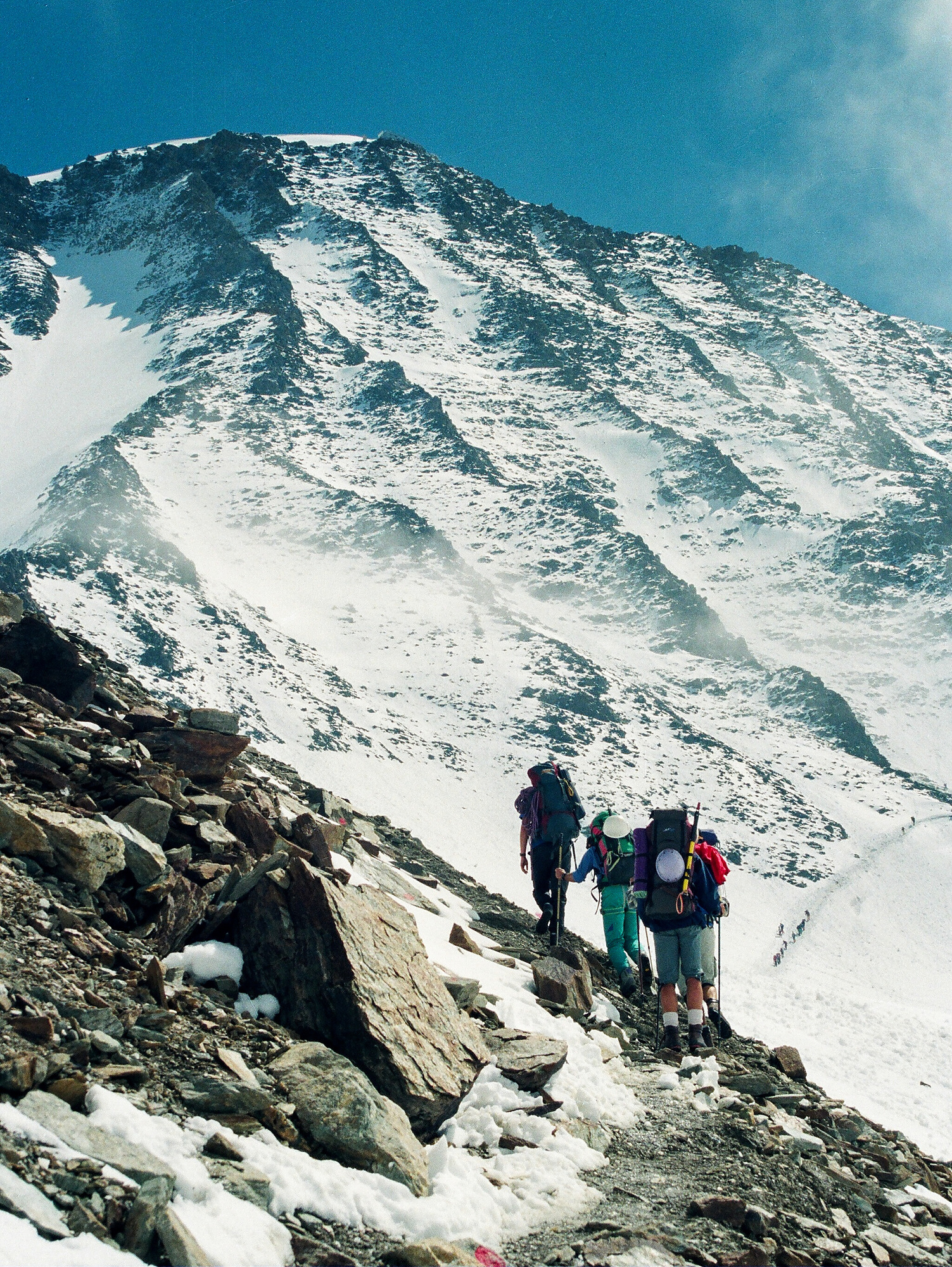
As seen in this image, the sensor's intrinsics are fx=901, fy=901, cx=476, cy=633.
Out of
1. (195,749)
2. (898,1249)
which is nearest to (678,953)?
(898,1249)

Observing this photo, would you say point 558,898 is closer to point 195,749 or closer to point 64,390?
point 195,749

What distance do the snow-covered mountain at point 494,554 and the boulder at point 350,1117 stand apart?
829cm

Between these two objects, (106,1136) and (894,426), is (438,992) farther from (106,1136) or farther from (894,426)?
(894,426)

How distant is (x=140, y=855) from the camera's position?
5539 millimetres

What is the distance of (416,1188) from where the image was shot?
13.4 feet

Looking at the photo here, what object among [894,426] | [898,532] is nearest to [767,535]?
[898,532]

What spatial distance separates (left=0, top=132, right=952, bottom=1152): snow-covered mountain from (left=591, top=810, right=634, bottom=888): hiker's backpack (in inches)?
176

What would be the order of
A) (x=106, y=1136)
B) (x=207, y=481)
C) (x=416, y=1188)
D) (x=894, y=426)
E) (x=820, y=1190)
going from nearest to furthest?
1. (x=106, y=1136)
2. (x=416, y=1188)
3. (x=820, y=1190)
4. (x=207, y=481)
5. (x=894, y=426)

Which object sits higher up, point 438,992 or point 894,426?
point 894,426

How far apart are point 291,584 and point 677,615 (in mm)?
47804

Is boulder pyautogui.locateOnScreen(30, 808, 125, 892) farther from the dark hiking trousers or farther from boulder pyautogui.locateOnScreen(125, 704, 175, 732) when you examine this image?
the dark hiking trousers

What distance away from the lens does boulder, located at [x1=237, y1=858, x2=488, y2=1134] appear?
4758mm

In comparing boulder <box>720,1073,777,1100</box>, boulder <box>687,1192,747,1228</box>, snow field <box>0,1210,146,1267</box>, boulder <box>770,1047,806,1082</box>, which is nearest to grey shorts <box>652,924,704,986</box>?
boulder <box>720,1073,777,1100</box>

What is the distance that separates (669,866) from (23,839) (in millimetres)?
4928
